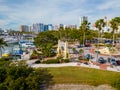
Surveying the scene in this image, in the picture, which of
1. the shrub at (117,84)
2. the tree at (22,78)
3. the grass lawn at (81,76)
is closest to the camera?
the tree at (22,78)

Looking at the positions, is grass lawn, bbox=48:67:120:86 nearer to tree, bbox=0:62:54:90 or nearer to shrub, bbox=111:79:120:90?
shrub, bbox=111:79:120:90

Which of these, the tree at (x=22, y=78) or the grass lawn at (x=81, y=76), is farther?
the grass lawn at (x=81, y=76)

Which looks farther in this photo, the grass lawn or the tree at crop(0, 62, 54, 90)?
the grass lawn

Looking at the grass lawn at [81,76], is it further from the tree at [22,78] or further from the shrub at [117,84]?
the tree at [22,78]

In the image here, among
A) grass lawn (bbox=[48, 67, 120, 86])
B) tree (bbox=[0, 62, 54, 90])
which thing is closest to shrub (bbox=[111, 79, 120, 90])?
grass lawn (bbox=[48, 67, 120, 86])

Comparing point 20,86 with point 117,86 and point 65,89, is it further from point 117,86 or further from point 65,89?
point 117,86

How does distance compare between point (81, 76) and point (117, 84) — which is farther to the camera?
point (81, 76)

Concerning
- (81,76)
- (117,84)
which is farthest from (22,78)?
(117,84)

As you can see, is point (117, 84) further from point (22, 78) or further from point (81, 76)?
point (22, 78)

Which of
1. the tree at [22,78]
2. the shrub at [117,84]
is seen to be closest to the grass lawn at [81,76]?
the shrub at [117,84]
